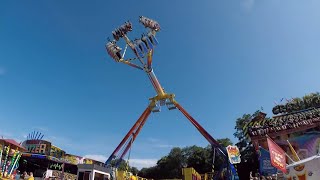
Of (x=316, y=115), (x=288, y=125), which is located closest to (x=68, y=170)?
(x=288, y=125)

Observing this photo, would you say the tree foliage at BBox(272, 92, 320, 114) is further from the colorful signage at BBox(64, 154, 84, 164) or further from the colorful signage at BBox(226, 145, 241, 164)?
the colorful signage at BBox(64, 154, 84, 164)

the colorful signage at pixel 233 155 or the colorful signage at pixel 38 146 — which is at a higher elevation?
the colorful signage at pixel 38 146

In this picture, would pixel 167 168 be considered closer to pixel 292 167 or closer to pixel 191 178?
pixel 191 178

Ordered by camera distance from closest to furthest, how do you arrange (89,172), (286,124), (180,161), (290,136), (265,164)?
(89,172)
(265,164)
(290,136)
(286,124)
(180,161)

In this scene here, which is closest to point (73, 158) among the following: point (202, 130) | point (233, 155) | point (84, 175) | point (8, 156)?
point (8, 156)

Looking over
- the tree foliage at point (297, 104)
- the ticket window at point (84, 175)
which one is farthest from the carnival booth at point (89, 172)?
the tree foliage at point (297, 104)

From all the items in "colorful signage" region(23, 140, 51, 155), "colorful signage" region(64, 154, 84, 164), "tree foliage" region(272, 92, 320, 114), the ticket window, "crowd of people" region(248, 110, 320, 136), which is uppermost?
"tree foliage" region(272, 92, 320, 114)

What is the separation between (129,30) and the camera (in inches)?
1380

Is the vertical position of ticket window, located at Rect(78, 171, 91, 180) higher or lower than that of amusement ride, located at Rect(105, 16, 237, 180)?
lower

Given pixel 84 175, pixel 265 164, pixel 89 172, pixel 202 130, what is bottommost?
pixel 84 175

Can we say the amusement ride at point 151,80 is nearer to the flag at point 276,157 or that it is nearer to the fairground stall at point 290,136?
the fairground stall at point 290,136

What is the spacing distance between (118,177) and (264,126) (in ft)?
54.6

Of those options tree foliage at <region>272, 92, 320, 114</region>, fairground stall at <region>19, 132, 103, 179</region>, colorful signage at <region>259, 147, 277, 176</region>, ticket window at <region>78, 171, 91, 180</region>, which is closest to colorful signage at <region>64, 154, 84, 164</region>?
fairground stall at <region>19, 132, 103, 179</region>

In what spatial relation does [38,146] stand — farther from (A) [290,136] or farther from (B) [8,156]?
(A) [290,136]
